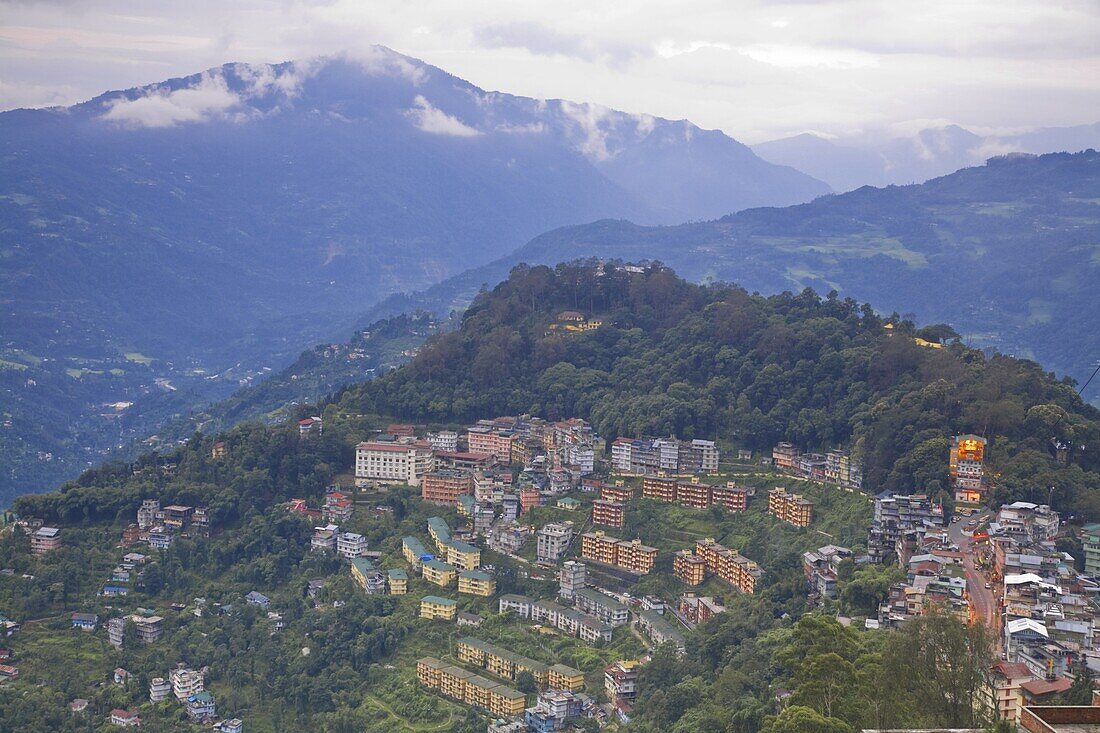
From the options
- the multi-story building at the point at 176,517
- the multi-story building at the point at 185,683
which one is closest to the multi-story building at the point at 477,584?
the multi-story building at the point at 185,683

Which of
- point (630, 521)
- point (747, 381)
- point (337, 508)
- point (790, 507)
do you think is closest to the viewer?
point (790, 507)

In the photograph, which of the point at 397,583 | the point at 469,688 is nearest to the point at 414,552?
the point at 397,583

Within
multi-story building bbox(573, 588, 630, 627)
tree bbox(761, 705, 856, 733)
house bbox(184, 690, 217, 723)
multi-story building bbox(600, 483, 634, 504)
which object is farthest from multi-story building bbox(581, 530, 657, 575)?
tree bbox(761, 705, 856, 733)

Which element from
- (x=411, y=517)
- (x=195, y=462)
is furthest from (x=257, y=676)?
(x=195, y=462)

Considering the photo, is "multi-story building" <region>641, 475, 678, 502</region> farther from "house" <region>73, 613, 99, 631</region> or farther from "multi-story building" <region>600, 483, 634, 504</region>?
"house" <region>73, 613, 99, 631</region>

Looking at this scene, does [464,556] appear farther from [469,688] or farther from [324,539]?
[469,688]

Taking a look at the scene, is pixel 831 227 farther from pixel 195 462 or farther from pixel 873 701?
pixel 873 701
